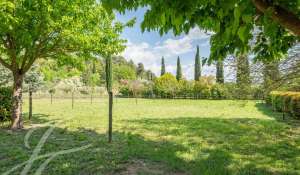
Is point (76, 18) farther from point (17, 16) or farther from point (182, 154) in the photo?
point (182, 154)

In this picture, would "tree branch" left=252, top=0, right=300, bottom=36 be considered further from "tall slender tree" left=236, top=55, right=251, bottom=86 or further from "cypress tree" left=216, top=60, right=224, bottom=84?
"tall slender tree" left=236, top=55, right=251, bottom=86

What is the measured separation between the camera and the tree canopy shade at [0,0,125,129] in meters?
8.28

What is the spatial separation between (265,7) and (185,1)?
817 mm

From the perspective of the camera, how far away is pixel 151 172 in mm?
5098

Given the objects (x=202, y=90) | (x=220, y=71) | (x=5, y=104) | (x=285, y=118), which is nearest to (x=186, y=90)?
(x=202, y=90)

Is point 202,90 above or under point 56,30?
under

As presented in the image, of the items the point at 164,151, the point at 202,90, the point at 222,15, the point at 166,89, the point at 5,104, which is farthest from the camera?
the point at 166,89

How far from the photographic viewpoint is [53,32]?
9.56m

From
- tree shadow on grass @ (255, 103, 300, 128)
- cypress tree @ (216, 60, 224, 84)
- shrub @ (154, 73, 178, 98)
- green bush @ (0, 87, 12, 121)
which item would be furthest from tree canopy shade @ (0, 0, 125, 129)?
shrub @ (154, 73, 178, 98)

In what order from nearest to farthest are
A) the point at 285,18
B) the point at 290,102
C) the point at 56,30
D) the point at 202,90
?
the point at 285,18 < the point at 56,30 < the point at 290,102 < the point at 202,90

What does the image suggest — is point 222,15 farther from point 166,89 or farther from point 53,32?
point 166,89

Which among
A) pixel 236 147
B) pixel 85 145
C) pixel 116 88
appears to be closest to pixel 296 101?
pixel 236 147

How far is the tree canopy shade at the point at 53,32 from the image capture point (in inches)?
326

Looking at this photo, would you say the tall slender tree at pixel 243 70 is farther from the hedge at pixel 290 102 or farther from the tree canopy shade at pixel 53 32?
the tree canopy shade at pixel 53 32
